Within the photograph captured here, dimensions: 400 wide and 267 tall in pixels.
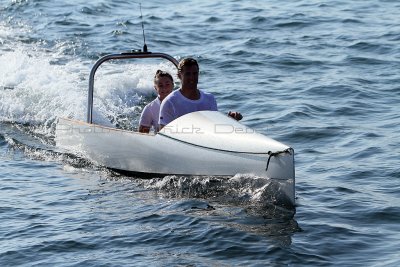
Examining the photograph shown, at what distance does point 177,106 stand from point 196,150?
29.4 inches

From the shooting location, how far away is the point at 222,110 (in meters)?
12.8

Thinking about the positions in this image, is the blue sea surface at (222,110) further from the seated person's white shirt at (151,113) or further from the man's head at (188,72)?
the man's head at (188,72)

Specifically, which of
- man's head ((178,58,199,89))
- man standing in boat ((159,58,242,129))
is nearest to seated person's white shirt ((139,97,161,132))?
man standing in boat ((159,58,242,129))

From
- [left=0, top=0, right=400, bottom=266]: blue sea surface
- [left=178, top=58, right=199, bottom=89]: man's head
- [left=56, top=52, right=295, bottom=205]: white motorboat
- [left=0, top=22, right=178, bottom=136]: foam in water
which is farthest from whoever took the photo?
[left=0, top=22, right=178, bottom=136]: foam in water

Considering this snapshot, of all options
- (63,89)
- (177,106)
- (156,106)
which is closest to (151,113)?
(156,106)

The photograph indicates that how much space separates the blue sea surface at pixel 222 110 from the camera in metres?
7.28

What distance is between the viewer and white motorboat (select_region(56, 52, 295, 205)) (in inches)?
314

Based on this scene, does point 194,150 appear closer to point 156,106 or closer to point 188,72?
point 188,72

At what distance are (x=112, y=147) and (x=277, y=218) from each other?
2580 millimetres

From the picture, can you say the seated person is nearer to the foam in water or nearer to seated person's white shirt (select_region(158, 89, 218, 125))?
seated person's white shirt (select_region(158, 89, 218, 125))

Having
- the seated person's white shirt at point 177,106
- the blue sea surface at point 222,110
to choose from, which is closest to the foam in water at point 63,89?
the blue sea surface at point 222,110

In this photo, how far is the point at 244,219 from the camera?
25.6ft

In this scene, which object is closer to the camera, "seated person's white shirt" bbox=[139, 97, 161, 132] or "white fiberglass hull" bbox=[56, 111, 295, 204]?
"white fiberglass hull" bbox=[56, 111, 295, 204]

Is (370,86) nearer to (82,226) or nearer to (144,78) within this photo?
(144,78)
